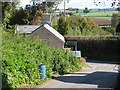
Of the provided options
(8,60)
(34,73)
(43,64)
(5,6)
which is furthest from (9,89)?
(5,6)

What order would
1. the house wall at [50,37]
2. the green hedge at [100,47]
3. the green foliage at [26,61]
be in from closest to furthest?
the green foliage at [26,61]
the house wall at [50,37]
the green hedge at [100,47]

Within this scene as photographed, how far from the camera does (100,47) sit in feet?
115


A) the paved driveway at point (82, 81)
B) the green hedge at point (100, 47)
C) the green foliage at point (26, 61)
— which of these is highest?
the green foliage at point (26, 61)

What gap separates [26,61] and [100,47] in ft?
79.9

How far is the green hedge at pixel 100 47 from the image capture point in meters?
34.3

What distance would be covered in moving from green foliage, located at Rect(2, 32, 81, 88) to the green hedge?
58.3ft

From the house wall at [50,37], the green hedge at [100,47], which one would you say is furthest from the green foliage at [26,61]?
the green hedge at [100,47]

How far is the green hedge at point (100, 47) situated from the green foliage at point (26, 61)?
700 inches

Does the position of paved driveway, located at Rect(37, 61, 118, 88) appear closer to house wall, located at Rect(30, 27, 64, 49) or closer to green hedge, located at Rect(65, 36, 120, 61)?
house wall, located at Rect(30, 27, 64, 49)

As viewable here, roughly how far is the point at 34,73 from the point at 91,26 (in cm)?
3714

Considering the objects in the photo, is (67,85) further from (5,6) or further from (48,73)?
(5,6)

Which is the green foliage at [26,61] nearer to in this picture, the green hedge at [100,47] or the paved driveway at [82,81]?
the paved driveway at [82,81]

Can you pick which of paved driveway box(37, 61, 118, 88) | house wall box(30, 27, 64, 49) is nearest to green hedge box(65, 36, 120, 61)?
house wall box(30, 27, 64, 49)

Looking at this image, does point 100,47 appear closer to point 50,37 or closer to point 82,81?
→ point 50,37
